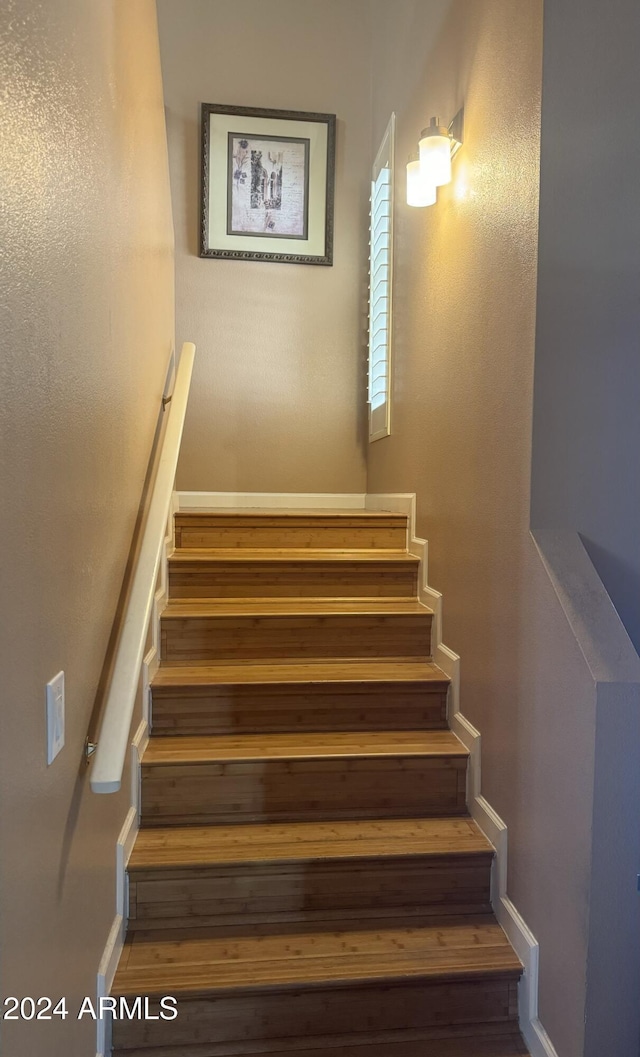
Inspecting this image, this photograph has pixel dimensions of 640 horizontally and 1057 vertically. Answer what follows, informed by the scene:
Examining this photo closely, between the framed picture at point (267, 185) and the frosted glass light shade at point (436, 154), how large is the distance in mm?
1708

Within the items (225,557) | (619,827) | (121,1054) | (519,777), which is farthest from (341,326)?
(121,1054)

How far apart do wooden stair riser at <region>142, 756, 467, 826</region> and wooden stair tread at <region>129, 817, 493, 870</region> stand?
0.03 meters

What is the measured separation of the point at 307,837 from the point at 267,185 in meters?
3.57

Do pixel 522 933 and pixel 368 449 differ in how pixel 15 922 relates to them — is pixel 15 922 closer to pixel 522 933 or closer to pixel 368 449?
pixel 522 933

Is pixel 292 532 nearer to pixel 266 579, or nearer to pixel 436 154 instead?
pixel 266 579

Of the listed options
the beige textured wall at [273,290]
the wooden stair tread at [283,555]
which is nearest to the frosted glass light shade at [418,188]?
the wooden stair tread at [283,555]

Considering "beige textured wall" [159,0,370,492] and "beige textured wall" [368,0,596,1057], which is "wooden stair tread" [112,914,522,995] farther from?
"beige textured wall" [159,0,370,492]

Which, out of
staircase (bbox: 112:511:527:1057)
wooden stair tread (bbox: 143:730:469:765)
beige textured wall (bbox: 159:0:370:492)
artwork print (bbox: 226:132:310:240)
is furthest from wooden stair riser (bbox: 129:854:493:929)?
artwork print (bbox: 226:132:310:240)

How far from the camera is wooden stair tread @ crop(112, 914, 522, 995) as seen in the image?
156cm

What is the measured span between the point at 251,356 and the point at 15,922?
3.41m

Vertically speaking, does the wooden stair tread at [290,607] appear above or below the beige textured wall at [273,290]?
below

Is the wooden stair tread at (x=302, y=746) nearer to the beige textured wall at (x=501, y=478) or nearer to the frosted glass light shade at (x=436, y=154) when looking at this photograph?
the beige textured wall at (x=501, y=478)

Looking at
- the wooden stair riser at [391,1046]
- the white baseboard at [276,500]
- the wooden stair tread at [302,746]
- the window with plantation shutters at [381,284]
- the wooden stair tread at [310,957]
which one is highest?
the window with plantation shutters at [381,284]

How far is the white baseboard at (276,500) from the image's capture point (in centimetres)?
392
